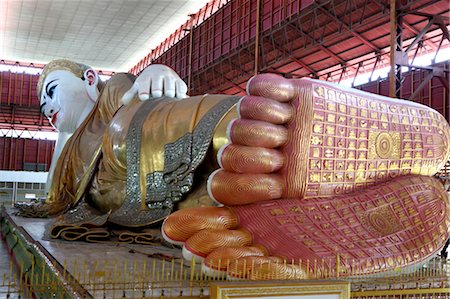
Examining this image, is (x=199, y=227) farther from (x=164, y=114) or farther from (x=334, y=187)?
(x=164, y=114)

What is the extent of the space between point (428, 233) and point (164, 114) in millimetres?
1724

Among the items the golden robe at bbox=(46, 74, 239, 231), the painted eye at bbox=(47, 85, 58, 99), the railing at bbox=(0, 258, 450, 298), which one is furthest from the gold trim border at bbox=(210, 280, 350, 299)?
the painted eye at bbox=(47, 85, 58, 99)

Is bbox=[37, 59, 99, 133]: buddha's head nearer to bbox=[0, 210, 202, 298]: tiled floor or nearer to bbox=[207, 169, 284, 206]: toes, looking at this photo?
bbox=[0, 210, 202, 298]: tiled floor

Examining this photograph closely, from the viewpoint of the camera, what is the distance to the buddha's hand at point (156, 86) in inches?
145

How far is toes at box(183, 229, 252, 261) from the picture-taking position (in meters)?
2.15

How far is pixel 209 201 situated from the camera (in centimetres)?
301

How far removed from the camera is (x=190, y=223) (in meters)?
2.26

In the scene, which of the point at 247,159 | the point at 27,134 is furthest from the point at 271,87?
the point at 27,134

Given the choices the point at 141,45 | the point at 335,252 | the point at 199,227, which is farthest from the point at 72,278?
the point at 141,45

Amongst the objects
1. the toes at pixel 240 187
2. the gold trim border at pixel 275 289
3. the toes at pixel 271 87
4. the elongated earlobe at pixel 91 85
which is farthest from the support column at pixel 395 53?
the gold trim border at pixel 275 289

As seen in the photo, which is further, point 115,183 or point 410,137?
point 115,183

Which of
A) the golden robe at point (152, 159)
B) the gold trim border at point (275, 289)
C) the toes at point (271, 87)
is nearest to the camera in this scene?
the gold trim border at point (275, 289)

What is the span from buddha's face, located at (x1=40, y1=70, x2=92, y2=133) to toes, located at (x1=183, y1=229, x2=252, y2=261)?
11.8ft

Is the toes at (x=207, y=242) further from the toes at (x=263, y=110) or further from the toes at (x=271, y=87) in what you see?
the toes at (x=271, y=87)
